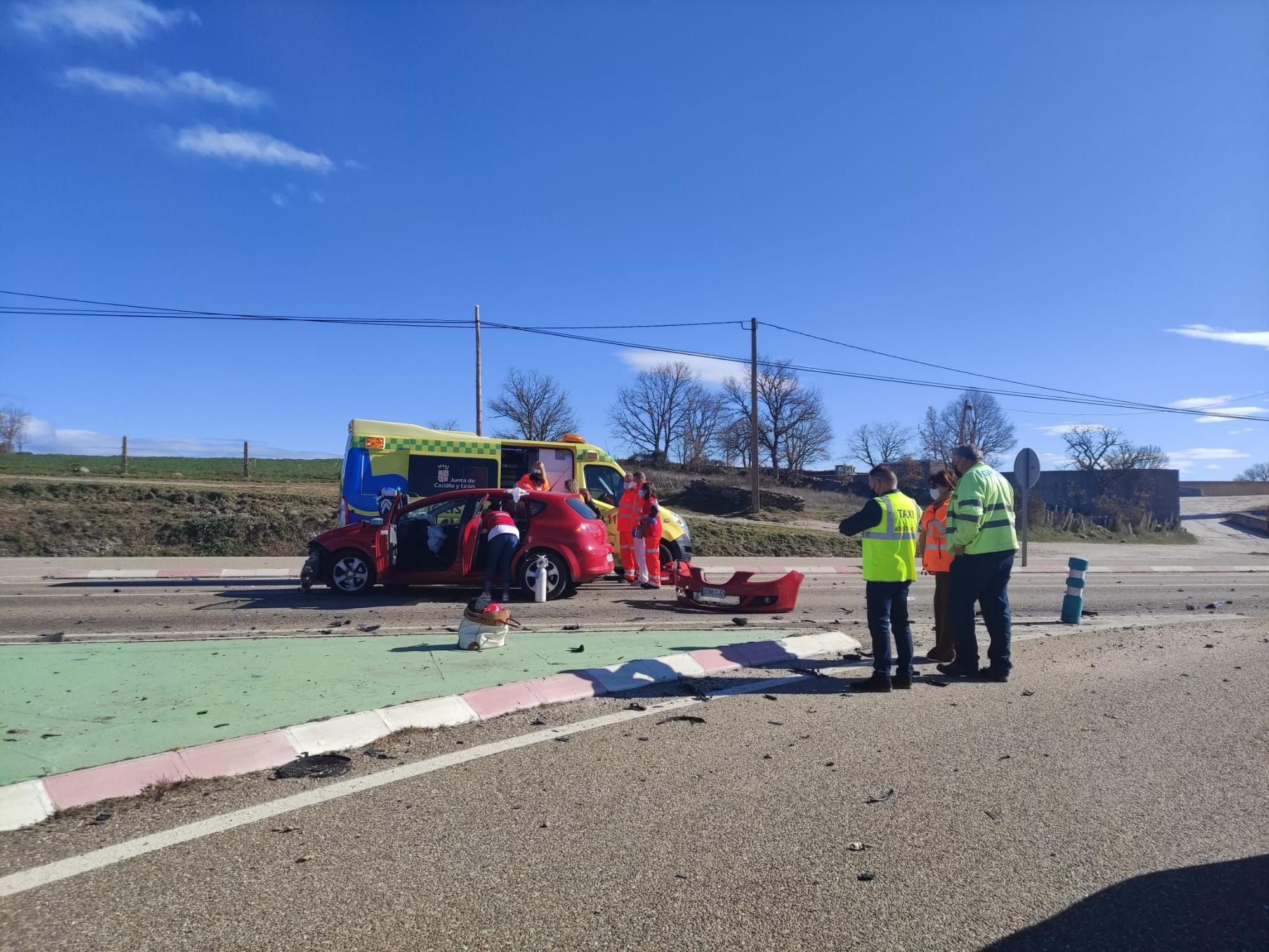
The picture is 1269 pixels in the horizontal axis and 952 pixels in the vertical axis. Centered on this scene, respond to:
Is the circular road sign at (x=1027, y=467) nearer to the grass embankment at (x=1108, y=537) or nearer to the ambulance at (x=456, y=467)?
the ambulance at (x=456, y=467)

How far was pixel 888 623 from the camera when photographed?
6.72 metres

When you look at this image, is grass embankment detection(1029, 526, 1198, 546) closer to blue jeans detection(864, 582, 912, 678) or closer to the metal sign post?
the metal sign post

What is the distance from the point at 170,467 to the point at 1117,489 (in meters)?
50.4

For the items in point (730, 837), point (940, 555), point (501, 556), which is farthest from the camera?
point (501, 556)

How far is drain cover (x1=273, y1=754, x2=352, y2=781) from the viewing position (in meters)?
4.61

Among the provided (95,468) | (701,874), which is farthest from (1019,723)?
(95,468)

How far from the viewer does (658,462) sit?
52.7 m

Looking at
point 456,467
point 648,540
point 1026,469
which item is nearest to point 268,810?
point 648,540

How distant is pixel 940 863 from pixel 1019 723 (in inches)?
98.8

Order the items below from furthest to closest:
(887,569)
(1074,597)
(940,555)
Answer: (1074,597)
(940,555)
(887,569)

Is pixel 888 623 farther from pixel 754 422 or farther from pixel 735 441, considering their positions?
pixel 735 441

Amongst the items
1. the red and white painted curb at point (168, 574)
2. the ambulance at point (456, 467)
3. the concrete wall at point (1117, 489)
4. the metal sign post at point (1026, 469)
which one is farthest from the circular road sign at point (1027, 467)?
the concrete wall at point (1117, 489)

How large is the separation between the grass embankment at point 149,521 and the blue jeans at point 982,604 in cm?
1474

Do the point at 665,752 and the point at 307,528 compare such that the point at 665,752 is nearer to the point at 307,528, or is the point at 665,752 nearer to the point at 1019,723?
the point at 1019,723
